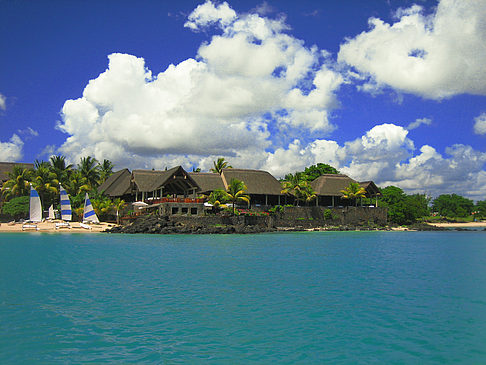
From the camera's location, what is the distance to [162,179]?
46781mm

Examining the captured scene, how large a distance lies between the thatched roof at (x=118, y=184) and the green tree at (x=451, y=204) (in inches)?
3107

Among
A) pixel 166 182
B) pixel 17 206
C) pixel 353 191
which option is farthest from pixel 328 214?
pixel 17 206

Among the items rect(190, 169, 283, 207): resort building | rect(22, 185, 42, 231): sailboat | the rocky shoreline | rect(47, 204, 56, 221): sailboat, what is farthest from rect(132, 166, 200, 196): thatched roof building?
rect(22, 185, 42, 231): sailboat

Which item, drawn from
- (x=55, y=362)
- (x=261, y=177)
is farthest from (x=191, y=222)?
(x=55, y=362)

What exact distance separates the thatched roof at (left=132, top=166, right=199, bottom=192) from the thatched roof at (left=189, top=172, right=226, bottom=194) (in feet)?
13.0

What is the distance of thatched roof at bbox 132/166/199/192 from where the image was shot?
46.0 metres

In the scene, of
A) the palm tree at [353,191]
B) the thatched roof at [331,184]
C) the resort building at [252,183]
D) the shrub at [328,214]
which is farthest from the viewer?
the thatched roof at [331,184]

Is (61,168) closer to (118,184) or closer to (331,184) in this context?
(118,184)

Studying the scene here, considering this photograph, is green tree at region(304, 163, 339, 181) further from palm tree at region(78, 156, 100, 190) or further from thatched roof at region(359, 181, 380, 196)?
palm tree at region(78, 156, 100, 190)

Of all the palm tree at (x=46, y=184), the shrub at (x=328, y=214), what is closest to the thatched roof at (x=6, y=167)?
the palm tree at (x=46, y=184)

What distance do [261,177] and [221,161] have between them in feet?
36.7

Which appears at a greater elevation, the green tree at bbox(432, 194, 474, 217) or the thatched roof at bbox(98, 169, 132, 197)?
the thatched roof at bbox(98, 169, 132, 197)

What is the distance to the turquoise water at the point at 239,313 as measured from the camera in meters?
7.21

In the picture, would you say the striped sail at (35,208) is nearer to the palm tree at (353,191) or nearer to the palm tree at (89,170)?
the palm tree at (89,170)
